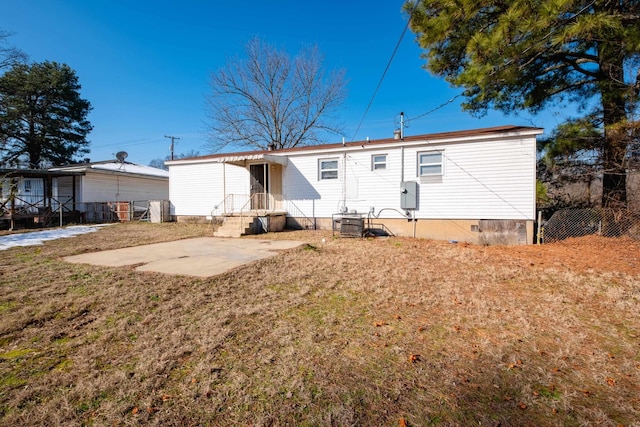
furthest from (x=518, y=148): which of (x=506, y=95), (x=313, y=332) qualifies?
(x=313, y=332)

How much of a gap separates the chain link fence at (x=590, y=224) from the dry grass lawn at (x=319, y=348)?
4015mm

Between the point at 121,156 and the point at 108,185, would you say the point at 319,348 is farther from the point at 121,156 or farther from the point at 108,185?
the point at 121,156

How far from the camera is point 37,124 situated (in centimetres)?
2372

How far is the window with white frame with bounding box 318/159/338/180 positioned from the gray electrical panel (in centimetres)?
277

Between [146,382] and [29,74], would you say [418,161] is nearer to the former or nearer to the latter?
[146,382]

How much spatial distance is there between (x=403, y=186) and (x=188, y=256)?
7422mm

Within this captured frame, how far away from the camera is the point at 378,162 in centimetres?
1108

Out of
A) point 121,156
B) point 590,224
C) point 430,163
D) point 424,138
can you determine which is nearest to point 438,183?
point 430,163

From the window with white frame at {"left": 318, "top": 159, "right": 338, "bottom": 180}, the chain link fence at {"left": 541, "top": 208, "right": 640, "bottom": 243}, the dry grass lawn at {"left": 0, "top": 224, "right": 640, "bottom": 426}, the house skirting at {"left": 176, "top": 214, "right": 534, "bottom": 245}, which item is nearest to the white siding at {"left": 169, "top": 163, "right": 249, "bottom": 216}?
the house skirting at {"left": 176, "top": 214, "right": 534, "bottom": 245}

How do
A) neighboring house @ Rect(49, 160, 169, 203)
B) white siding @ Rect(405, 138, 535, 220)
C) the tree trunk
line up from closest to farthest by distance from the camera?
1. the tree trunk
2. white siding @ Rect(405, 138, 535, 220)
3. neighboring house @ Rect(49, 160, 169, 203)

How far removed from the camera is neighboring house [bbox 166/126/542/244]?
30.5ft

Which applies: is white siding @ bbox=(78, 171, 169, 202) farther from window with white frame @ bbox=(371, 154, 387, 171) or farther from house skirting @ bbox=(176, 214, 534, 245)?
window with white frame @ bbox=(371, 154, 387, 171)

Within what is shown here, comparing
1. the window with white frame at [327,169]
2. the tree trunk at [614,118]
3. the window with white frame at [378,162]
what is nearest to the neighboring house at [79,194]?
the window with white frame at [327,169]

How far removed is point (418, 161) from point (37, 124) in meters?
30.2
